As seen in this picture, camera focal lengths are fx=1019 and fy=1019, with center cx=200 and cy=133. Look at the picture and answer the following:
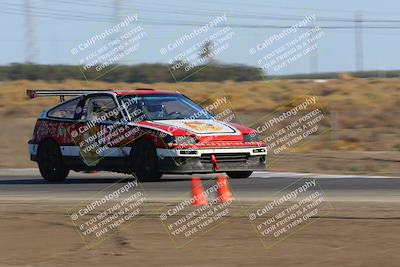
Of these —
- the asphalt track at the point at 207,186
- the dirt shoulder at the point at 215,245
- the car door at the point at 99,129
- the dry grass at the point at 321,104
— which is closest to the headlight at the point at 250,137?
the asphalt track at the point at 207,186

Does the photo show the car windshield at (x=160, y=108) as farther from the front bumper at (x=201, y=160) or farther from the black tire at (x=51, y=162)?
the black tire at (x=51, y=162)

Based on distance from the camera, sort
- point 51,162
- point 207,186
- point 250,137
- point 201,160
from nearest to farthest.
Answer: point 207,186 < point 201,160 < point 250,137 < point 51,162

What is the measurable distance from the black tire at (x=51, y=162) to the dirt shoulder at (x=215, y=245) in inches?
211

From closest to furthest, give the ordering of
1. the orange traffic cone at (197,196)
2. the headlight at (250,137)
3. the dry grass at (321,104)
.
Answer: the orange traffic cone at (197,196), the headlight at (250,137), the dry grass at (321,104)

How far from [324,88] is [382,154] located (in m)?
26.9

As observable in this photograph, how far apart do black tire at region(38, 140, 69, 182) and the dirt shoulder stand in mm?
5348

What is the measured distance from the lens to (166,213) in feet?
39.6

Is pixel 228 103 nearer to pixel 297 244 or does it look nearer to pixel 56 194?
pixel 56 194

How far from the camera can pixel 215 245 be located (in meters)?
9.76

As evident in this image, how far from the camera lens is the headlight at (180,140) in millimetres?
15750

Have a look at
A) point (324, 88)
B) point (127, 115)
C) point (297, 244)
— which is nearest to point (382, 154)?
point (127, 115)

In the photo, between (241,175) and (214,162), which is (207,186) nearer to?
(214,162)

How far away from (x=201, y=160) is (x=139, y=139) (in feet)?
3.45

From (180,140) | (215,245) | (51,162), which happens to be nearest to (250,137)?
(180,140)
